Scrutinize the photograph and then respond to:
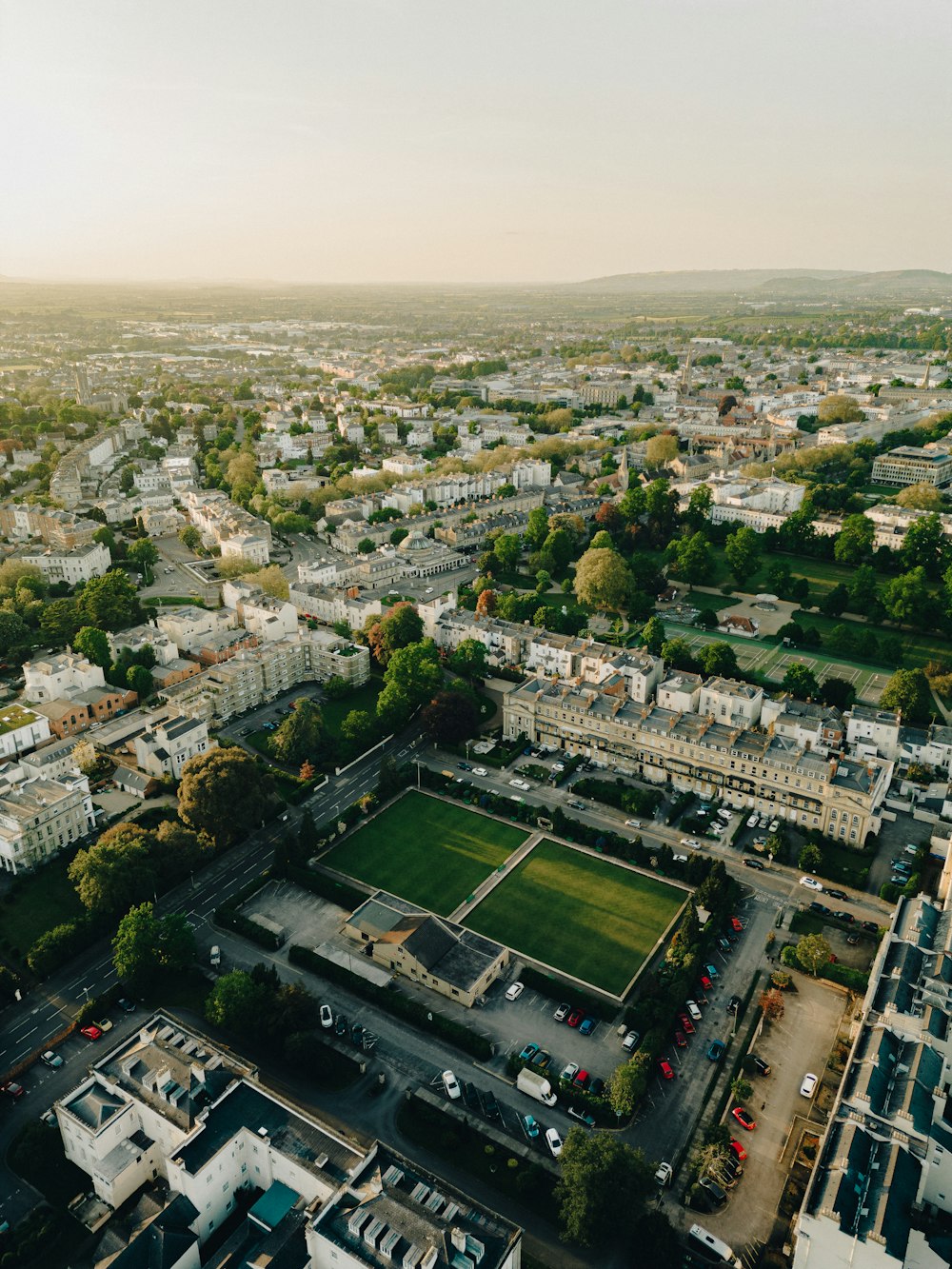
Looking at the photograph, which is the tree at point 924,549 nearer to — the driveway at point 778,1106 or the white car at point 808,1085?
the driveway at point 778,1106

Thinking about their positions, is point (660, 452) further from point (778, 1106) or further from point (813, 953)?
point (778, 1106)

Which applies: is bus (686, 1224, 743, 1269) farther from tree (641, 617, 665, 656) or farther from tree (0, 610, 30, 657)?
tree (0, 610, 30, 657)

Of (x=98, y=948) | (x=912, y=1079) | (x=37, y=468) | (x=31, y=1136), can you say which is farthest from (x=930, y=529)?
(x=37, y=468)

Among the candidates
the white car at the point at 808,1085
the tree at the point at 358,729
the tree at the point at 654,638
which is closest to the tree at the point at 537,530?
the tree at the point at 654,638

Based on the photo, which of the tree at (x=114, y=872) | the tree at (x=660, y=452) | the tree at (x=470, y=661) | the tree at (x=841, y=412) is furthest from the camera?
the tree at (x=841, y=412)

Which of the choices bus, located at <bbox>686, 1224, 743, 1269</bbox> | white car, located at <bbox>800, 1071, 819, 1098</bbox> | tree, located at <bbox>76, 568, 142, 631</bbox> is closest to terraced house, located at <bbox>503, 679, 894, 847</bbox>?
white car, located at <bbox>800, 1071, 819, 1098</bbox>

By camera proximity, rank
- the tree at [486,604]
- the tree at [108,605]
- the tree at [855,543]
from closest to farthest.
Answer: the tree at [108,605]
the tree at [486,604]
the tree at [855,543]

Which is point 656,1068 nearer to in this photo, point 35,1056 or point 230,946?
point 230,946
